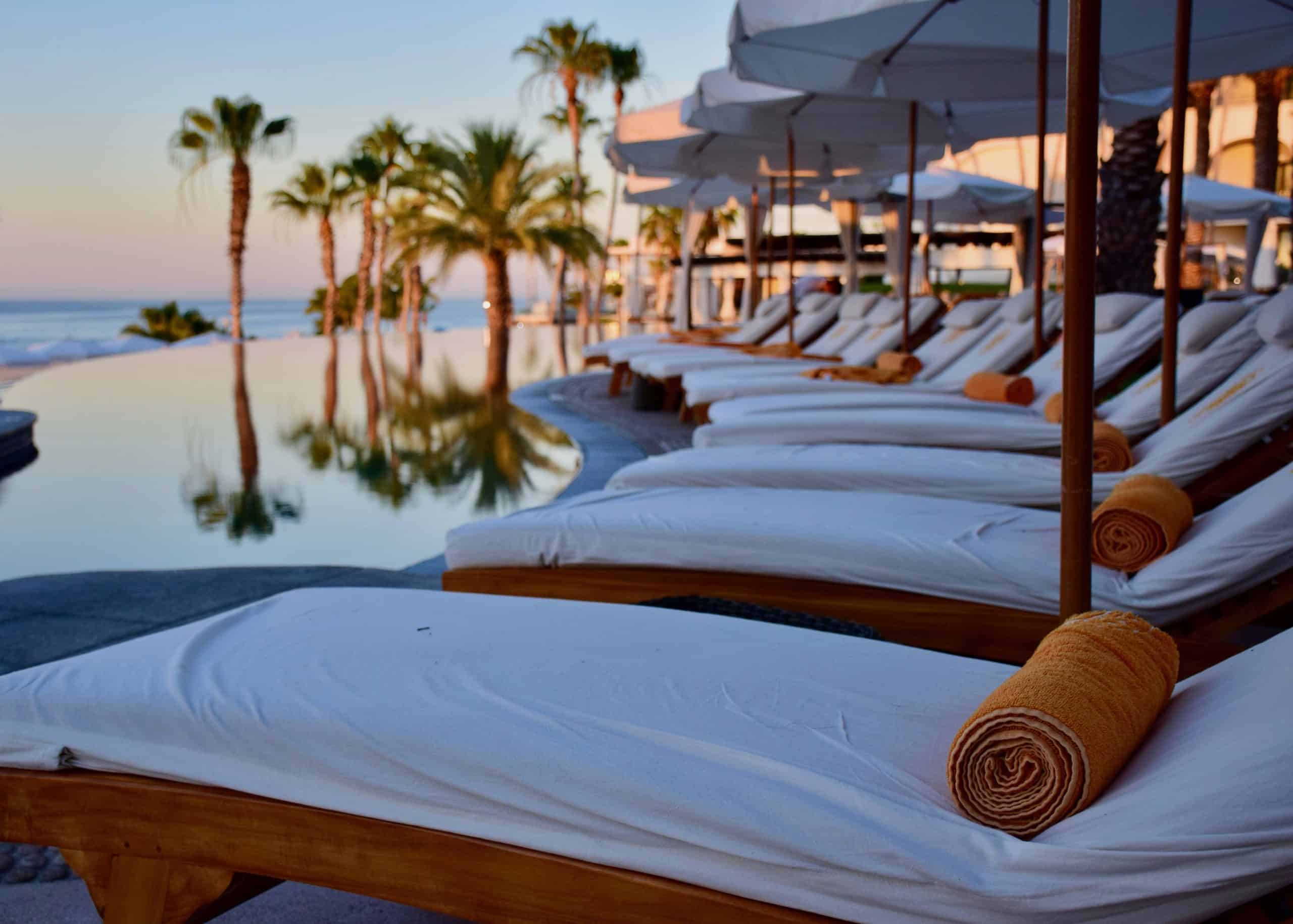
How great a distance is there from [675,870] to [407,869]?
1.24 feet

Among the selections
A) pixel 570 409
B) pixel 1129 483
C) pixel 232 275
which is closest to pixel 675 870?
pixel 1129 483

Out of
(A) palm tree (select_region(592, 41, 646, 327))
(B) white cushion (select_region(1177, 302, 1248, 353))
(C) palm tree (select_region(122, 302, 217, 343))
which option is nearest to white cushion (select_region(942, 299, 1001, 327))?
(B) white cushion (select_region(1177, 302, 1248, 353))

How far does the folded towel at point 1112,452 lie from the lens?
3648mm

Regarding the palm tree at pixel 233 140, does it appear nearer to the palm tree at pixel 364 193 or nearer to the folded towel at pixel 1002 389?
the palm tree at pixel 364 193

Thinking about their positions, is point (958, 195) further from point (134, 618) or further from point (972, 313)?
point (134, 618)

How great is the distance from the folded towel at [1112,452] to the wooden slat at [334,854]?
2779mm

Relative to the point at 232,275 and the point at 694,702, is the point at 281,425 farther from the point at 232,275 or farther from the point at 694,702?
the point at 232,275

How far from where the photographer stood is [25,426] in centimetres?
733

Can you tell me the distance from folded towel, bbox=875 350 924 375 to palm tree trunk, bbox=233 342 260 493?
12.9 ft

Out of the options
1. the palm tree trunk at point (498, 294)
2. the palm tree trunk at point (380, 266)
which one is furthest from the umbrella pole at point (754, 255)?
the palm tree trunk at point (380, 266)

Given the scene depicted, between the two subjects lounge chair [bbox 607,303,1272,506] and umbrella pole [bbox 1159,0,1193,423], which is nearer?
lounge chair [bbox 607,303,1272,506]

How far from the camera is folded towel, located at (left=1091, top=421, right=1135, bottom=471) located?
365cm

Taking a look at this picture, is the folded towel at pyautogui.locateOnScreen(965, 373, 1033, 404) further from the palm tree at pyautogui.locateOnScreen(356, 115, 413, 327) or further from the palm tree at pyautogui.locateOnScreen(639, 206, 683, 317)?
the palm tree at pyautogui.locateOnScreen(639, 206, 683, 317)

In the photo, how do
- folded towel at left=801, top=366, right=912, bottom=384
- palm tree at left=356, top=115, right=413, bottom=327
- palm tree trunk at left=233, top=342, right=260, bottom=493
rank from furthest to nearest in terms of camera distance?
1. palm tree at left=356, top=115, right=413, bottom=327
2. folded towel at left=801, top=366, right=912, bottom=384
3. palm tree trunk at left=233, top=342, right=260, bottom=493
